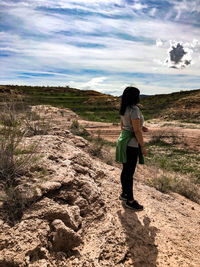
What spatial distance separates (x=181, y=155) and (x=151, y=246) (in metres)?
7.22

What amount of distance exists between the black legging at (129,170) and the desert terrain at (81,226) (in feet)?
0.70

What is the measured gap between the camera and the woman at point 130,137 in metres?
3.10

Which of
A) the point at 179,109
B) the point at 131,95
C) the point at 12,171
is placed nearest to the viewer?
the point at 12,171

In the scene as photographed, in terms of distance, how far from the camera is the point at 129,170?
133 inches

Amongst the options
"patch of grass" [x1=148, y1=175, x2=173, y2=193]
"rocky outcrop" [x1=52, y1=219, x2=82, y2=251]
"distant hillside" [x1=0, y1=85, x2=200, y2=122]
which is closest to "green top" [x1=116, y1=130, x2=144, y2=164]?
"rocky outcrop" [x1=52, y1=219, x2=82, y2=251]

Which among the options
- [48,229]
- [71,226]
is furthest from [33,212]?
[71,226]

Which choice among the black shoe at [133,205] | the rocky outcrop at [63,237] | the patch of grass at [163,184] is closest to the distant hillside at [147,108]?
the patch of grass at [163,184]

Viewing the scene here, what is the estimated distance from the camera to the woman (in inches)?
122

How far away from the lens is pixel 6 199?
237 cm

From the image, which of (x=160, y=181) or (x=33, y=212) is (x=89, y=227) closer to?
(x=33, y=212)

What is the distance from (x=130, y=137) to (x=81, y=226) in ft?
4.34

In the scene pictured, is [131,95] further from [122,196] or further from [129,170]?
[122,196]

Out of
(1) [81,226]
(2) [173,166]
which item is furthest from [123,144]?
(2) [173,166]

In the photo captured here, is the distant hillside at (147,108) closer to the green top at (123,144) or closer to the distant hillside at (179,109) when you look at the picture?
the distant hillside at (179,109)
